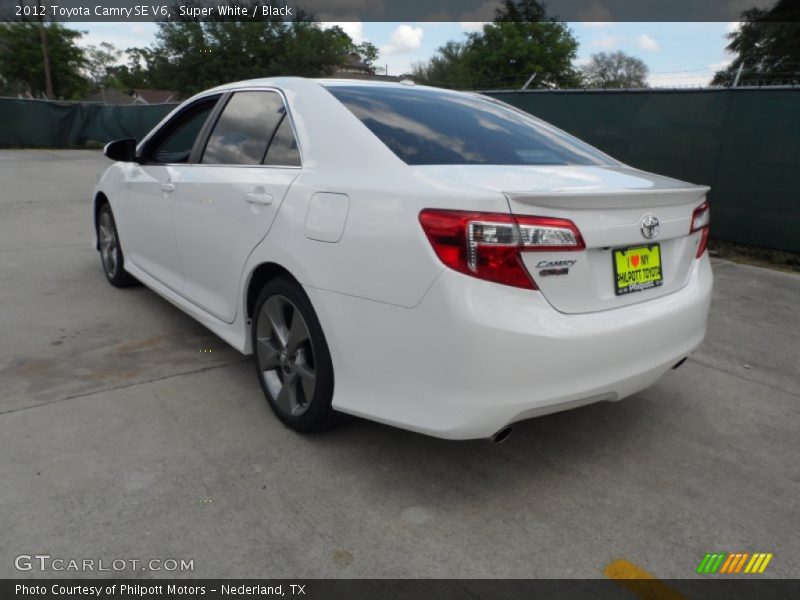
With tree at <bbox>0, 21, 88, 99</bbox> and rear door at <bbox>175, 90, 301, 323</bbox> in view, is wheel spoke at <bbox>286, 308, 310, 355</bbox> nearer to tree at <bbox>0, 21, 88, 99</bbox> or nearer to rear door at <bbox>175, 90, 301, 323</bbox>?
rear door at <bbox>175, 90, 301, 323</bbox>

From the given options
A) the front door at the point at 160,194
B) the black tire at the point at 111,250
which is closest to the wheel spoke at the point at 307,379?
the front door at the point at 160,194

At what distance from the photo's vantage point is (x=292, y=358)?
2758 mm

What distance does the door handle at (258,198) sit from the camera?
275 centimetres

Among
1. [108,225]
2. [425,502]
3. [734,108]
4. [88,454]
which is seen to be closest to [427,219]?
[425,502]

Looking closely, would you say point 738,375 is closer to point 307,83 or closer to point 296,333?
point 296,333

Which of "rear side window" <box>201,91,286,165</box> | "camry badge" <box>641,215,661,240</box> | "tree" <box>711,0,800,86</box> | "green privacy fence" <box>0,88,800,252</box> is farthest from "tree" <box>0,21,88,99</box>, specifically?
"camry badge" <box>641,215,661,240</box>

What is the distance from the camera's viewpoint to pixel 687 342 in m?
2.64

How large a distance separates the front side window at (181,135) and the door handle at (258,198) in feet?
3.32

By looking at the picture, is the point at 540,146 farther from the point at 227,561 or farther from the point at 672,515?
the point at 227,561

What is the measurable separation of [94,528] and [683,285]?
97.7 inches

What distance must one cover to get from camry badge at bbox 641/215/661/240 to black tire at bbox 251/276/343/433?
4.29 feet

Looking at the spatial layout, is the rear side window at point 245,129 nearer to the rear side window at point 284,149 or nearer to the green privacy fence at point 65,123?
the rear side window at point 284,149
